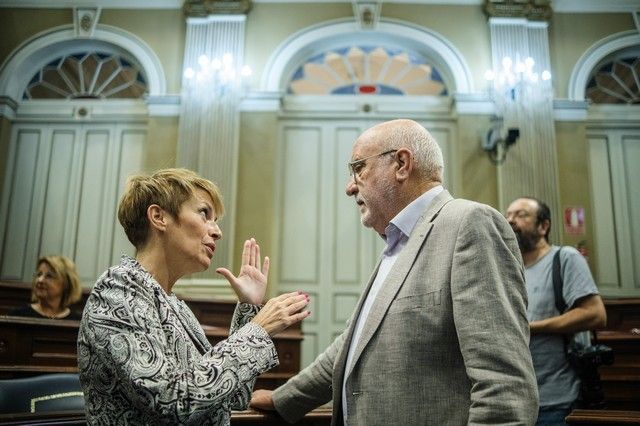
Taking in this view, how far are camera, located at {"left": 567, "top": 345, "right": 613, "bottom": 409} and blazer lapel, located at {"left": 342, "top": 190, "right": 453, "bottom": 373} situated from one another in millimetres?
1274

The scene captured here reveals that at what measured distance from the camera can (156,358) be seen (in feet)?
4.26

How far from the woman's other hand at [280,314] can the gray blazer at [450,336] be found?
194 mm

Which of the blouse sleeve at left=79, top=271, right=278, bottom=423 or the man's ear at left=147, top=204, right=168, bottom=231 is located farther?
the man's ear at left=147, top=204, right=168, bottom=231

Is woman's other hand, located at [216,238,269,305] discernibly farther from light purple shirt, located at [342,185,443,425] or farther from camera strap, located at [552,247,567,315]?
camera strap, located at [552,247,567,315]

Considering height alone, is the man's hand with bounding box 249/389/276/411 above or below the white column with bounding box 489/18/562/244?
below

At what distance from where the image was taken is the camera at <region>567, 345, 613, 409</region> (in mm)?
2389

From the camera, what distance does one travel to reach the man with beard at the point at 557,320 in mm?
2436

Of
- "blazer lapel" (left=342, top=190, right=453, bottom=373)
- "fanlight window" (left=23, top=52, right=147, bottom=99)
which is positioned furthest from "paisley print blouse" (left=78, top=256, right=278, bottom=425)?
"fanlight window" (left=23, top=52, right=147, bottom=99)

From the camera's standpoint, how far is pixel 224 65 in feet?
21.6

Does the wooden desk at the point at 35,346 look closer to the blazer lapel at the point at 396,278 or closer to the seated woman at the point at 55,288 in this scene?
the seated woman at the point at 55,288

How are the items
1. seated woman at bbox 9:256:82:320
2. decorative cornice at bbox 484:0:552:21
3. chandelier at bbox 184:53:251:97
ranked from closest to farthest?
1. seated woman at bbox 9:256:82:320
2. chandelier at bbox 184:53:251:97
3. decorative cornice at bbox 484:0:552:21

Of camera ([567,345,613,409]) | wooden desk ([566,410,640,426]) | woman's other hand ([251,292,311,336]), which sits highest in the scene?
woman's other hand ([251,292,311,336])

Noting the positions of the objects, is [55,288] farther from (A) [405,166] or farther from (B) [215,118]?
(A) [405,166]

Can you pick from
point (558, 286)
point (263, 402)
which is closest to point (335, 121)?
point (558, 286)
